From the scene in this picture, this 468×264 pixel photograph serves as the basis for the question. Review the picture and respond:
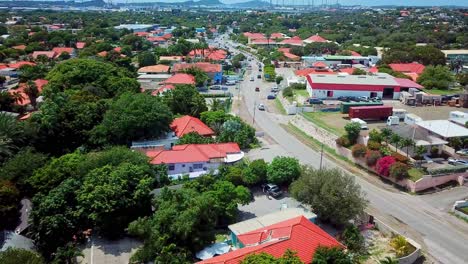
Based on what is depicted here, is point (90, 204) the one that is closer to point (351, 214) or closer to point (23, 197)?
point (23, 197)

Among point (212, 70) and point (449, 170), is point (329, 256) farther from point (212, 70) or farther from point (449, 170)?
point (212, 70)

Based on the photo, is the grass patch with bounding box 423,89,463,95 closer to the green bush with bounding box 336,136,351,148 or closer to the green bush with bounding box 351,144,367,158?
the green bush with bounding box 336,136,351,148

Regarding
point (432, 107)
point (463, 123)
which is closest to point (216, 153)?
point (463, 123)

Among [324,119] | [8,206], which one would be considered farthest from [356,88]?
[8,206]

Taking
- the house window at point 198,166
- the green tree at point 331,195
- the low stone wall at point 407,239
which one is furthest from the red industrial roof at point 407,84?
the house window at point 198,166

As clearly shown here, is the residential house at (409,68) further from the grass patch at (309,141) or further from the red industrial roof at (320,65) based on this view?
the grass patch at (309,141)
